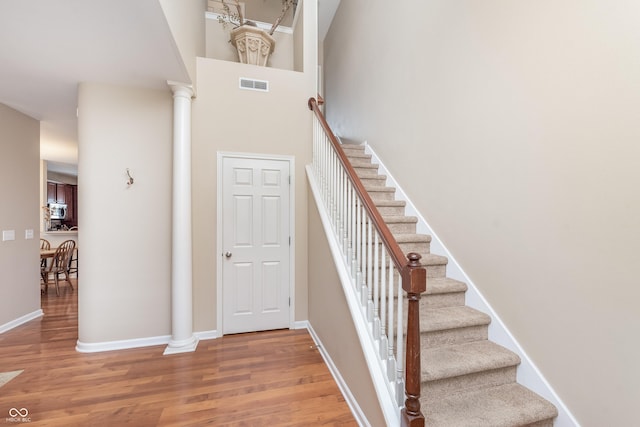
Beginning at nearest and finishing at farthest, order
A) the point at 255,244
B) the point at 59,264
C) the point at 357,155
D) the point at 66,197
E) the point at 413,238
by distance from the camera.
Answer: the point at 413,238, the point at 255,244, the point at 357,155, the point at 59,264, the point at 66,197

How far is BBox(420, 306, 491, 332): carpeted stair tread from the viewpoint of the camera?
6.58 ft

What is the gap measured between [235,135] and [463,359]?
3067mm

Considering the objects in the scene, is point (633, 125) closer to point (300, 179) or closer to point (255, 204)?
point (300, 179)

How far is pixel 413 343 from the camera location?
1406mm

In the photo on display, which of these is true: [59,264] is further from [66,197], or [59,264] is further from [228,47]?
[228,47]

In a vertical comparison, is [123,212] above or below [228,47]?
below

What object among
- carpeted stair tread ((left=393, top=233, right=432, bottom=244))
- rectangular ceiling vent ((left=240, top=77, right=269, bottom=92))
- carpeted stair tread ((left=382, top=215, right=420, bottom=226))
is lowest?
carpeted stair tread ((left=393, top=233, right=432, bottom=244))

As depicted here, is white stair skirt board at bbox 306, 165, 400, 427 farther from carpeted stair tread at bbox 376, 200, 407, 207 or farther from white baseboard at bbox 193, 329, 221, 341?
white baseboard at bbox 193, 329, 221, 341

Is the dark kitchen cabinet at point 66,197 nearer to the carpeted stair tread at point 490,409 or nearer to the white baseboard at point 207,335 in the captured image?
the white baseboard at point 207,335

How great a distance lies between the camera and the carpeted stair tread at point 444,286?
7.46ft

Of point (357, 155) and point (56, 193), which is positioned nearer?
point (357, 155)

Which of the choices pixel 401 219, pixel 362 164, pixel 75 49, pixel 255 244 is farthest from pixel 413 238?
pixel 75 49

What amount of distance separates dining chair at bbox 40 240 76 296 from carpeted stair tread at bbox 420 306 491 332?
5.98 m

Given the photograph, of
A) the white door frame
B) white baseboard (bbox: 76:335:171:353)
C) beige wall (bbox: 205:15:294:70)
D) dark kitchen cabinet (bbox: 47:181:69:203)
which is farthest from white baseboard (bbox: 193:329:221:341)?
dark kitchen cabinet (bbox: 47:181:69:203)
